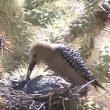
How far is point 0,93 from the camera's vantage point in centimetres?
226

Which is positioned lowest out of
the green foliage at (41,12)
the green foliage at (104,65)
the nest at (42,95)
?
the nest at (42,95)

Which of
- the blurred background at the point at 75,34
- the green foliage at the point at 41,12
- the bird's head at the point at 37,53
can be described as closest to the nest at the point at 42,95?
the blurred background at the point at 75,34

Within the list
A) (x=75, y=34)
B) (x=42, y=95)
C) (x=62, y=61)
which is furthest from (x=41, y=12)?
(x=42, y=95)

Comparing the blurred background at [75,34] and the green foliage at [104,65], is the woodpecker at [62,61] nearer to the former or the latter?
the blurred background at [75,34]

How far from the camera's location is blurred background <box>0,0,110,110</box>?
2596 mm

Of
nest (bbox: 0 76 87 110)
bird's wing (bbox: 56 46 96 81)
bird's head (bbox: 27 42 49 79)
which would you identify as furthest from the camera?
bird's head (bbox: 27 42 49 79)

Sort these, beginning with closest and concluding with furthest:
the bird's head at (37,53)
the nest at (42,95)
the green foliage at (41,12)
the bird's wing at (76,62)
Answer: the nest at (42,95) < the bird's wing at (76,62) < the bird's head at (37,53) < the green foliage at (41,12)

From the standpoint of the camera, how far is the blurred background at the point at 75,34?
8.52 feet

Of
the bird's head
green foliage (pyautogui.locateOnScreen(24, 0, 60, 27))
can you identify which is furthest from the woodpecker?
green foliage (pyautogui.locateOnScreen(24, 0, 60, 27))

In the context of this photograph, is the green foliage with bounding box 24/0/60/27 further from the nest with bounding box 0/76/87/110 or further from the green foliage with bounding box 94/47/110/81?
the nest with bounding box 0/76/87/110

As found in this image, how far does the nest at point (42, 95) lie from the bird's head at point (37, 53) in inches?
8.7

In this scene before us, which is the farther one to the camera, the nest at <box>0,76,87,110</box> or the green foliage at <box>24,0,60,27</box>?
the green foliage at <box>24,0,60,27</box>

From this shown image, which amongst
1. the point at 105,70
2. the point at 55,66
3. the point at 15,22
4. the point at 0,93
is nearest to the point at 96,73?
the point at 105,70

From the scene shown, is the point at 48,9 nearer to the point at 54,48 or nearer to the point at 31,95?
the point at 54,48
